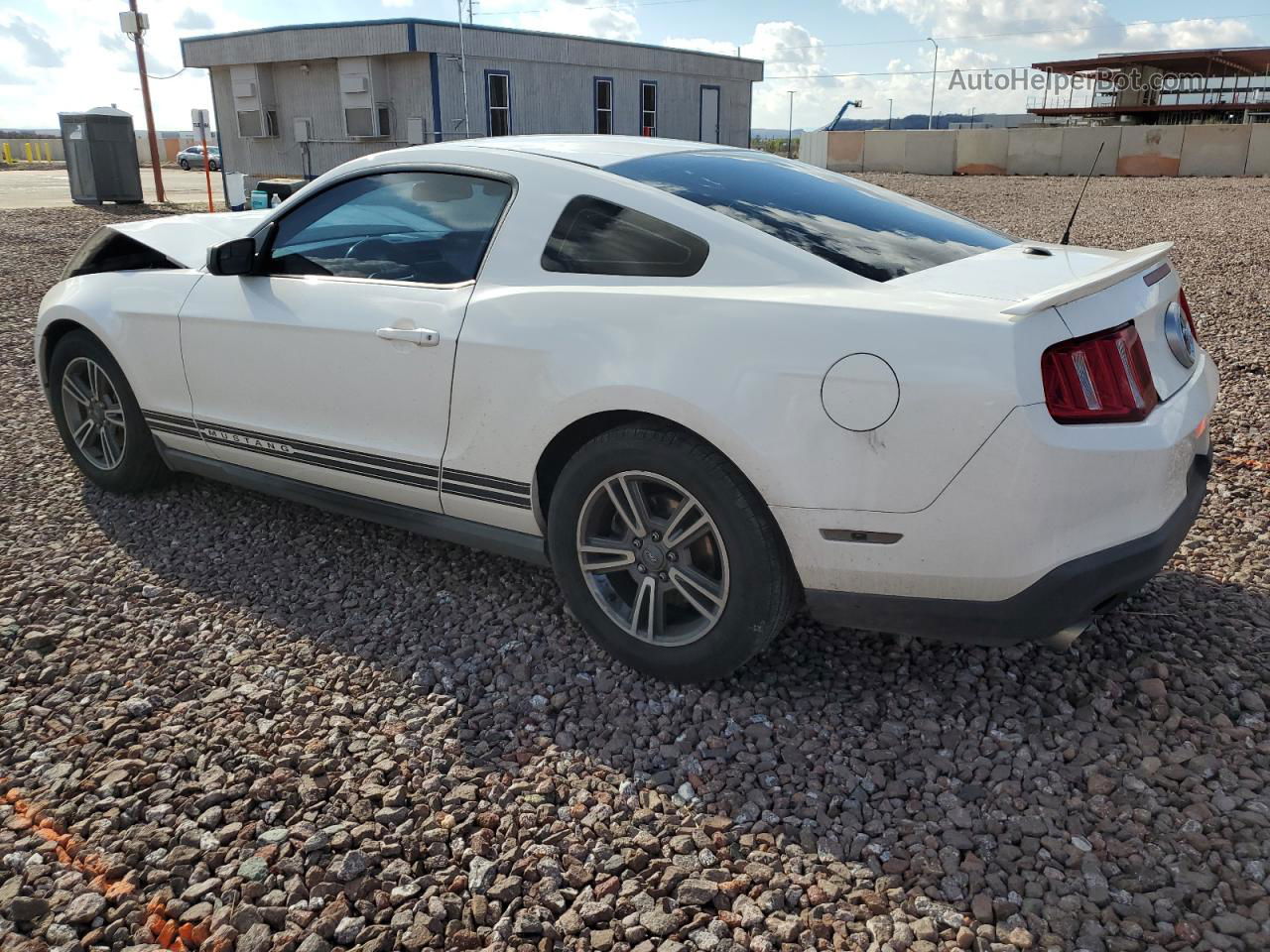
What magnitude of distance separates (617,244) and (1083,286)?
1301mm

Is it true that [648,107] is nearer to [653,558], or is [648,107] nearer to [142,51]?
[142,51]

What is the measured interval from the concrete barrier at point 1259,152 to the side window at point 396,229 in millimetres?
35628

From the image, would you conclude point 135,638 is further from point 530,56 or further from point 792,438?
point 530,56

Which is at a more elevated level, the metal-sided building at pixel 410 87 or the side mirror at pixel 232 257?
the metal-sided building at pixel 410 87

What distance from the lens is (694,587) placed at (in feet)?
9.89

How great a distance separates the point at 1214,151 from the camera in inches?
1280

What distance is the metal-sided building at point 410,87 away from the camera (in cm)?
2716

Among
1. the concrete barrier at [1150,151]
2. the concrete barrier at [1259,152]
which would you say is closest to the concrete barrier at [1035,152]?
the concrete barrier at [1150,151]

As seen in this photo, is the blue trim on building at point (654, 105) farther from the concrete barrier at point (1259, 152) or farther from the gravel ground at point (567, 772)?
the gravel ground at point (567, 772)

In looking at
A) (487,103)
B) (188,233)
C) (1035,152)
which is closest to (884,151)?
(1035,152)

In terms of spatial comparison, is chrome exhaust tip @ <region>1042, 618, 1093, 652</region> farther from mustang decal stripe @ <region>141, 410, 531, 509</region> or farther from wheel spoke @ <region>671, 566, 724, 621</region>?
mustang decal stripe @ <region>141, 410, 531, 509</region>

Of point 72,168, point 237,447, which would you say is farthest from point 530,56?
point 237,447

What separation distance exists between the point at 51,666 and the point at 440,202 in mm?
1980

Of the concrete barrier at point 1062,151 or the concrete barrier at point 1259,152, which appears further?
the concrete barrier at point 1062,151
